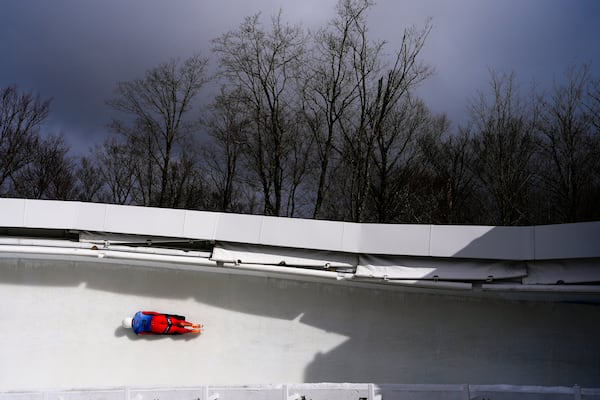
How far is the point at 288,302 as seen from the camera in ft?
27.2

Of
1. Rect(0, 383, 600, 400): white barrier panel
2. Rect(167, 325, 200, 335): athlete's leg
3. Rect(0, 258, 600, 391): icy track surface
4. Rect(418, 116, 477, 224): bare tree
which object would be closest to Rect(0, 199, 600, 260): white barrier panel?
Rect(0, 258, 600, 391): icy track surface

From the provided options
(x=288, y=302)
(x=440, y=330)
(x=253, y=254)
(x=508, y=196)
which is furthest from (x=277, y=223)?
(x=508, y=196)

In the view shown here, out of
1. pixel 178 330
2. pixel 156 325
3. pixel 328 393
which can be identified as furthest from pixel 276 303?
pixel 328 393

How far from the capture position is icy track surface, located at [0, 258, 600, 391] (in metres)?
7.68

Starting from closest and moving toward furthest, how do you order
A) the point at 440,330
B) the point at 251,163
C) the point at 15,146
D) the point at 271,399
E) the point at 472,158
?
the point at 271,399
the point at 440,330
the point at 251,163
the point at 472,158
the point at 15,146

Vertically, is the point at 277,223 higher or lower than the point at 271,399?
higher

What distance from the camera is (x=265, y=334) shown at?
8.17 metres

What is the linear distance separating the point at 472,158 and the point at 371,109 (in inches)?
311

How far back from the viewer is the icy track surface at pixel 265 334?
768cm

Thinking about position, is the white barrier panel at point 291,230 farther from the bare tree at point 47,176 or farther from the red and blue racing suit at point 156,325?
the bare tree at point 47,176

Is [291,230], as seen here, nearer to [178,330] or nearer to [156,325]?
[178,330]

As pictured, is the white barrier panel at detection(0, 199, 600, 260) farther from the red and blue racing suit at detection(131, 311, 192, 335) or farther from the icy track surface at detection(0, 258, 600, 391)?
the red and blue racing suit at detection(131, 311, 192, 335)

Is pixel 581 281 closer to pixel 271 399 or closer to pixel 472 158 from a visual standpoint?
pixel 271 399

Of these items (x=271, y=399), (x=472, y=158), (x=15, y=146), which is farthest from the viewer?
(x=15, y=146)
